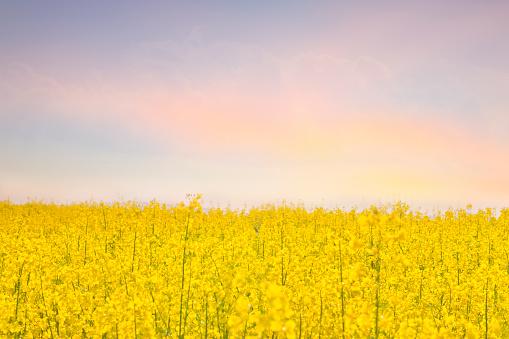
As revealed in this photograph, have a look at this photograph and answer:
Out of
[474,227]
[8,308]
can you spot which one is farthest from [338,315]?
[474,227]

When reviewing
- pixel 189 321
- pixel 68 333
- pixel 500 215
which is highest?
pixel 500 215

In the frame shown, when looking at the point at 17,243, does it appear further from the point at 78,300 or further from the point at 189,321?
the point at 189,321

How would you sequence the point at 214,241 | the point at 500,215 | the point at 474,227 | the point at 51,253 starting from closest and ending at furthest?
1. the point at 51,253
2. the point at 214,241
3. the point at 474,227
4. the point at 500,215

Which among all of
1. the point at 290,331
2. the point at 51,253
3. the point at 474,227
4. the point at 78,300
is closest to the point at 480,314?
the point at 290,331

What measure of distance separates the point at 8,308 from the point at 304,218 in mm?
15579

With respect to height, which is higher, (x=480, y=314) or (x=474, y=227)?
(x=474, y=227)

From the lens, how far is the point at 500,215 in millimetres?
18266

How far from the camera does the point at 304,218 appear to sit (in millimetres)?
19250

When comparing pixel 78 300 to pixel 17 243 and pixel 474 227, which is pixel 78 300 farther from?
pixel 474 227

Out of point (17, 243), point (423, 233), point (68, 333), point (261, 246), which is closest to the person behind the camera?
point (68, 333)

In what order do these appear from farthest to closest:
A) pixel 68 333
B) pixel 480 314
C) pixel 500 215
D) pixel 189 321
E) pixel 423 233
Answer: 1. pixel 500 215
2. pixel 423 233
3. pixel 480 314
4. pixel 68 333
5. pixel 189 321

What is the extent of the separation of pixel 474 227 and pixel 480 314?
35.4 ft

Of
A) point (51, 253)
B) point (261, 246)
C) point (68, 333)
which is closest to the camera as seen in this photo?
point (68, 333)

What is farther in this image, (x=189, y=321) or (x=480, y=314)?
(x=480, y=314)
